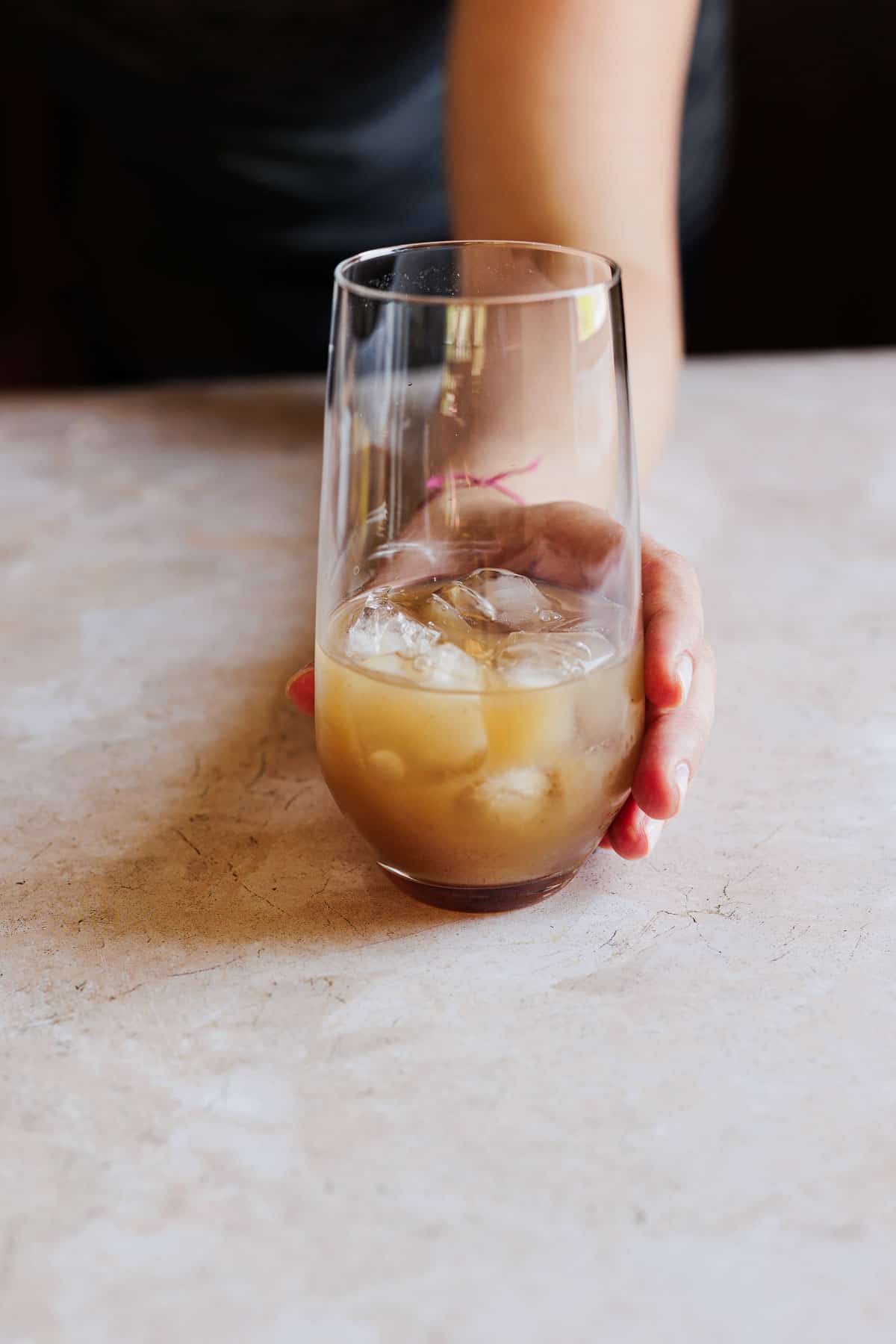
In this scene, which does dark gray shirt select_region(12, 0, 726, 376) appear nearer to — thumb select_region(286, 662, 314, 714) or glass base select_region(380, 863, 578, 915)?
thumb select_region(286, 662, 314, 714)

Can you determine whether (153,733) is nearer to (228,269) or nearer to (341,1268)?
(341,1268)

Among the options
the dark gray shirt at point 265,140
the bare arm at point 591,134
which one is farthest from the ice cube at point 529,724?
the dark gray shirt at point 265,140

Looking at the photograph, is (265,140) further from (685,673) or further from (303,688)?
(685,673)

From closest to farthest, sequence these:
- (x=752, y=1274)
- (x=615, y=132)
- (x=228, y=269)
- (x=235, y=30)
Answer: (x=752, y=1274) → (x=615, y=132) → (x=235, y=30) → (x=228, y=269)

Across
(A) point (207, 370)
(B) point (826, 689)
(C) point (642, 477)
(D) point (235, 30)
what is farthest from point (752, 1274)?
(A) point (207, 370)

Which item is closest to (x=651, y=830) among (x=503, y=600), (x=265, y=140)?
(x=503, y=600)
